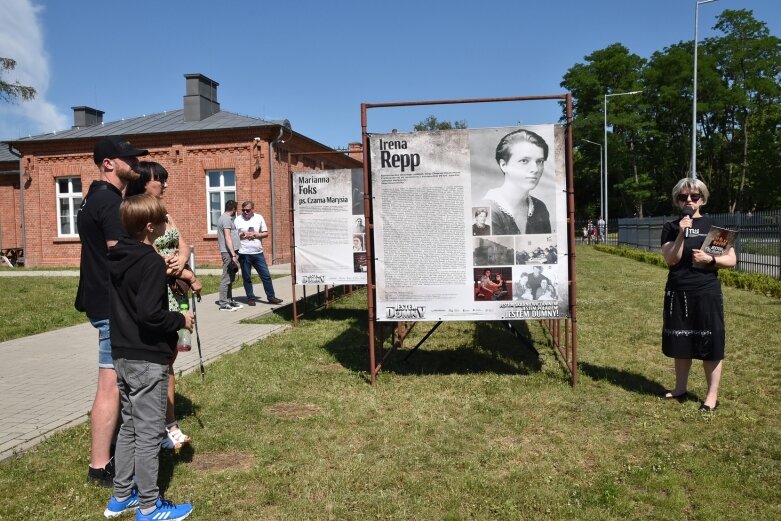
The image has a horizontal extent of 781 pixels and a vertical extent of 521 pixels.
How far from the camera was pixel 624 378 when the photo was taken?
5906mm

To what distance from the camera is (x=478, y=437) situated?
172 inches

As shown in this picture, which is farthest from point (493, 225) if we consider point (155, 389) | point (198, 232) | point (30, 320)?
point (198, 232)

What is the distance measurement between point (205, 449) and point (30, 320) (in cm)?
774

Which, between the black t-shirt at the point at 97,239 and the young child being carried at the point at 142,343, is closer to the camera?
the young child being carried at the point at 142,343

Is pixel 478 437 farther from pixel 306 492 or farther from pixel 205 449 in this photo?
pixel 205 449

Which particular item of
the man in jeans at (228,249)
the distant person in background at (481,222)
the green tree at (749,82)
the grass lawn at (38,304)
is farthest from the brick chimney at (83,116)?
the green tree at (749,82)

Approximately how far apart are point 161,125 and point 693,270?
962 inches

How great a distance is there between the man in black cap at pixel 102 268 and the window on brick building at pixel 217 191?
20.9 m

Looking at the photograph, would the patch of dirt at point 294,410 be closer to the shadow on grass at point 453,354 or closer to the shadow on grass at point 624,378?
the shadow on grass at point 453,354

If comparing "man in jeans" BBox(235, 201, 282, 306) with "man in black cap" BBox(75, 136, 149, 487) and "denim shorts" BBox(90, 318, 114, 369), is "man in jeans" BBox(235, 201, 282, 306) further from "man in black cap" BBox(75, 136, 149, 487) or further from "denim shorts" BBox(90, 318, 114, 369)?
"denim shorts" BBox(90, 318, 114, 369)

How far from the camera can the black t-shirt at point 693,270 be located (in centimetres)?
492

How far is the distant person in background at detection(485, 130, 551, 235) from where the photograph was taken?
5512 millimetres

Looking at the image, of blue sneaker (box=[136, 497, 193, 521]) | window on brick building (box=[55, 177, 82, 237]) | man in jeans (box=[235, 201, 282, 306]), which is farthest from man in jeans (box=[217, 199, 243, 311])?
Result: window on brick building (box=[55, 177, 82, 237])

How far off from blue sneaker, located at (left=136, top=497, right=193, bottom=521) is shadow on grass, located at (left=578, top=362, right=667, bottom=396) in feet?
12.5
